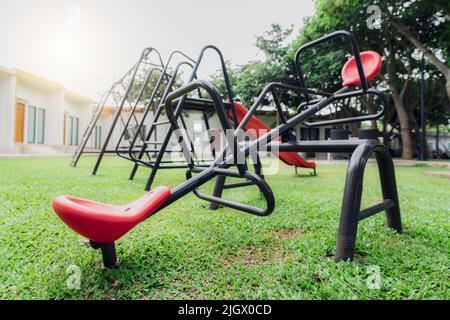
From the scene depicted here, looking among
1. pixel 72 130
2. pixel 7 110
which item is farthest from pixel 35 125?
pixel 72 130

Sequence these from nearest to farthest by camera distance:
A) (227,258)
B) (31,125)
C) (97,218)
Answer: (97,218), (227,258), (31,125)

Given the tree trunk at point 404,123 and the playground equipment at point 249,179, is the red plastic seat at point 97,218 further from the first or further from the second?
the tree trunk at point 404,123

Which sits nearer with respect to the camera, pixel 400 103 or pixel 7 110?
pixel 7 110

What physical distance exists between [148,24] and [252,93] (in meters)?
7.47

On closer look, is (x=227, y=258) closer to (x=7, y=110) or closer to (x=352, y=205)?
(x=352, y=205)

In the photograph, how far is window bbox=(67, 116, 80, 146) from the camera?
50.1ft

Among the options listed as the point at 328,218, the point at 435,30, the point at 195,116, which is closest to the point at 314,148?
the point at 328,218

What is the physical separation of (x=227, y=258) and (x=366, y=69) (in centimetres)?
132

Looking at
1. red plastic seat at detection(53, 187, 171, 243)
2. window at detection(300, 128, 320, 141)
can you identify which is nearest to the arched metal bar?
red plastic seat at detection(53, 187, 171, 243)

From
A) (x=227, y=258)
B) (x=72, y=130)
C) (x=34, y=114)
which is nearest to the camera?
(x=227, y=258)

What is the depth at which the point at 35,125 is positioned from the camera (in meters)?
12.7

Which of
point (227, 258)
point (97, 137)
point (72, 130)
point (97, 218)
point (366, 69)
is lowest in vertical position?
point (227, 258)

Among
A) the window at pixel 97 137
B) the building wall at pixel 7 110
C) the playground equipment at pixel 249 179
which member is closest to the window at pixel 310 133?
the window at pixel 97 137

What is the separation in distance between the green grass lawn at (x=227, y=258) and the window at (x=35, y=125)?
493 inches
